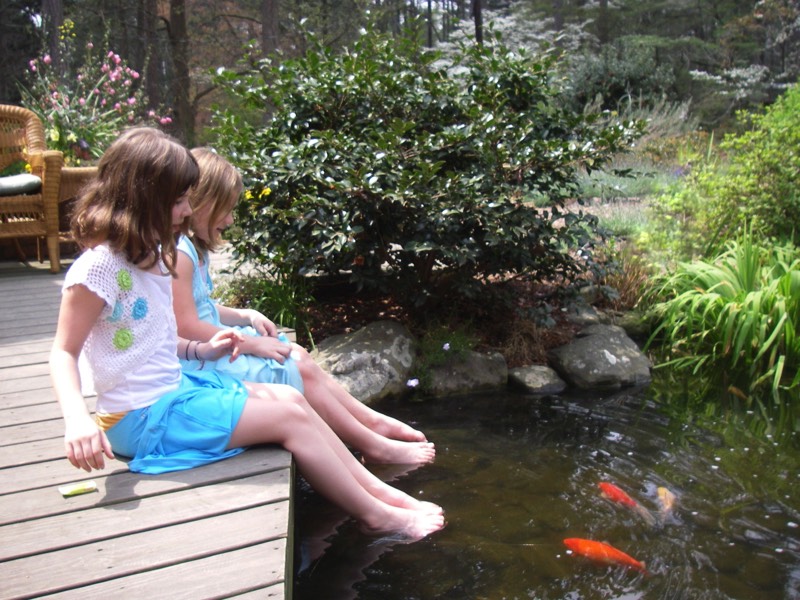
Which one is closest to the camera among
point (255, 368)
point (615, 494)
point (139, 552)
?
point (139, 552)

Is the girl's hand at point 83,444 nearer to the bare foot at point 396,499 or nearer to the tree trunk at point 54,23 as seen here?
the bare foot at point 396,499

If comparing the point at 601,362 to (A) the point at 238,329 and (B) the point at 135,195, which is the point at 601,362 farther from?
(B) the point at 135,195

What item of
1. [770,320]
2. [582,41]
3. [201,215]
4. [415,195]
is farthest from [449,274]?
[582,41]

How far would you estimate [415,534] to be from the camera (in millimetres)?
2549

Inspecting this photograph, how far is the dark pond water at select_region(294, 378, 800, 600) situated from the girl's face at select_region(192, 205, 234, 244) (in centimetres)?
114

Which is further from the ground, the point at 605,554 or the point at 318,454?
the point at 318,454

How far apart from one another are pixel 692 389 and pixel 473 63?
2404 mm

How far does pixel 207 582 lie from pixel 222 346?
1042mm

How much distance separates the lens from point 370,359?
4281 mm

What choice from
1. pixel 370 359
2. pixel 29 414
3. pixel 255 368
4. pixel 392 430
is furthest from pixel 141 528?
pixel 370 359

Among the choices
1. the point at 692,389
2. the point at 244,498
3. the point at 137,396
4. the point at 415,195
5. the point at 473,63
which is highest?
the point at 473,63

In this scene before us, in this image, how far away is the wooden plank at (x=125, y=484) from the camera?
1.96m

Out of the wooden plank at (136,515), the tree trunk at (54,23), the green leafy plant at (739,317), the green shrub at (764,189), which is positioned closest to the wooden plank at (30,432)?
the wooden plank at (136,515)

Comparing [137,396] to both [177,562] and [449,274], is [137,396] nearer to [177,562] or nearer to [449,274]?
[177,562]
